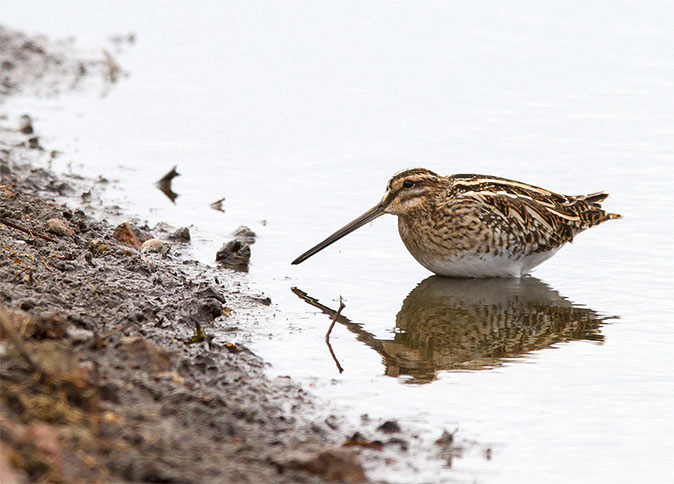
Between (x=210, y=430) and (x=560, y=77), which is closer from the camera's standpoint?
(x=210, y=430)

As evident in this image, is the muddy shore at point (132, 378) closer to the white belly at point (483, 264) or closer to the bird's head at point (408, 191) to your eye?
the bird's head at point (408, 191)

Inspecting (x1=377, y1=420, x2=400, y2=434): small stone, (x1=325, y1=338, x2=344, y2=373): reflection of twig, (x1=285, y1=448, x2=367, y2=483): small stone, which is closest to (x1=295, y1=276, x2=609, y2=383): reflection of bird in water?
(x1=325, y1=338, x2=344, y2=373): reflection of twig

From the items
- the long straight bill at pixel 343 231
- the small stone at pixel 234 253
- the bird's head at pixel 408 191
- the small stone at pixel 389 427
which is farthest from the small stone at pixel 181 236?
the small stone at pixel 389 427

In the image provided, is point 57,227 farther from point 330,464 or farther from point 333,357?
point 330,464

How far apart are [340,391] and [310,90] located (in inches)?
317

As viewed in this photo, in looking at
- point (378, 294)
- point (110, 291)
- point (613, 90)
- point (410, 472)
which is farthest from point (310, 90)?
point (410, 472)

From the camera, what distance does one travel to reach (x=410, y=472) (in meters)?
5.35

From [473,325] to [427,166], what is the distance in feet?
11.9

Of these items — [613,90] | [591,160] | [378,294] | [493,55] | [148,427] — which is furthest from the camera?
[493,55]

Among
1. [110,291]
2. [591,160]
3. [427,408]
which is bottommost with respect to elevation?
[427,408]

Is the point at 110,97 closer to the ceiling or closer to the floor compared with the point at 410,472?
closer to the ceiling

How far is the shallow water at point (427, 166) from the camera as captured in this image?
6434 mm

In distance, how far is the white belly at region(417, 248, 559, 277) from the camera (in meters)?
9.18

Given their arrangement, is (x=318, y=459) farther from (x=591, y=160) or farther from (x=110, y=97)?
(x=110, y=97)
